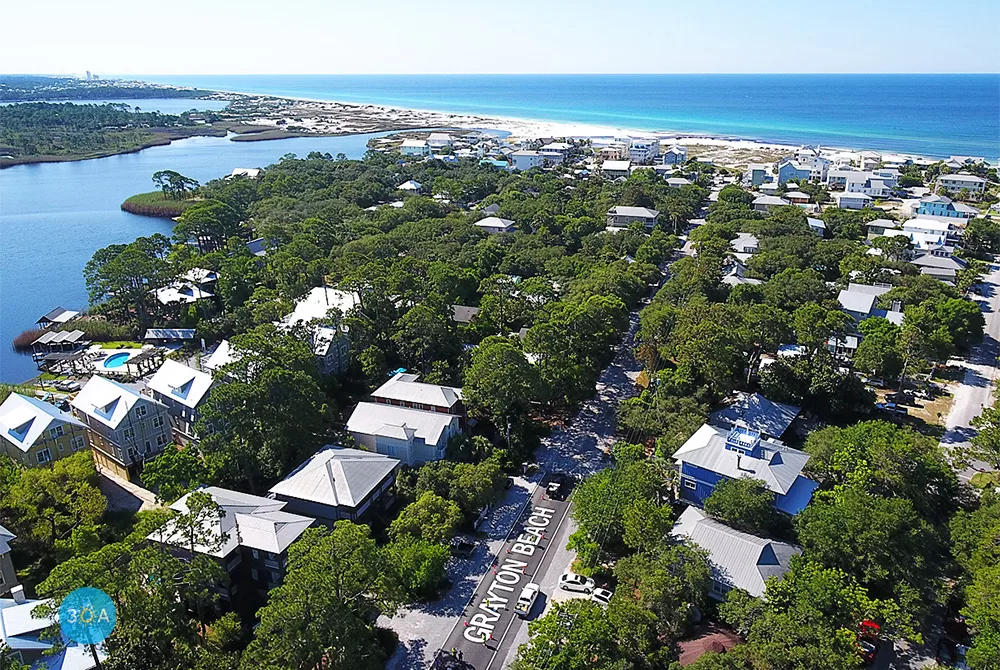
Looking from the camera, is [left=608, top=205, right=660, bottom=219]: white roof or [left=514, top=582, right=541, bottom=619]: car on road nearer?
[left=514, top=582, right=541, bottom=619]: car on road

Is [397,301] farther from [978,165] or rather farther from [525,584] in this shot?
[978,165]

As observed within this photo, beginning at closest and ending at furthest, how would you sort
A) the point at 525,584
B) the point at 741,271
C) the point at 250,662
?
1. the point at 250,662
2. the point at 525,584
3. the point at 741,271

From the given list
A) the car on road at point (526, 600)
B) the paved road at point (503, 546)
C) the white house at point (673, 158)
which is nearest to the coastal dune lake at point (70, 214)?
the paved road at point (503, 546)

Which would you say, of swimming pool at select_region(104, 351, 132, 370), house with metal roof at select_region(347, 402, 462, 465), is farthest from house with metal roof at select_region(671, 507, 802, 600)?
swimming pool at select_region(104, 351, 132, 370)

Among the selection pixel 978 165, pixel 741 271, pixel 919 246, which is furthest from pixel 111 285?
pixel 978 165

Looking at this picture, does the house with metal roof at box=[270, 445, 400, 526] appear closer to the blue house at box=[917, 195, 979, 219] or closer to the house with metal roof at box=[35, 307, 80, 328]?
the house with metal roof at box=[35, 307, 80, 328]

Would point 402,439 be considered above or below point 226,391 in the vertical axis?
below
